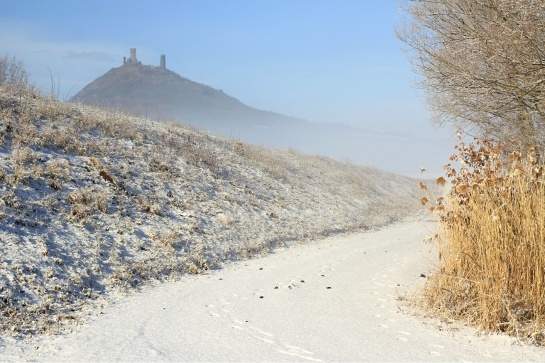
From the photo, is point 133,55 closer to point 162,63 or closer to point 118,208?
point 162,63

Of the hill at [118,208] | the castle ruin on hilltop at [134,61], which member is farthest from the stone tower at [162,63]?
the hill at [118,208]

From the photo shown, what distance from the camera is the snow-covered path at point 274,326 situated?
6.47m

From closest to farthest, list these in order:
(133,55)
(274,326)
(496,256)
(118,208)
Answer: (496,256) → (274,326) → (118,208) → (133,55)

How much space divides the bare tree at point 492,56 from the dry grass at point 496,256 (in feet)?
6.27

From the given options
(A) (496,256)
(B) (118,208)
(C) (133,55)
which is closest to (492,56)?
(A) (496,256)

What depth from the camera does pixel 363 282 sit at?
35.0 ft

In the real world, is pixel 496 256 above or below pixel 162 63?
below

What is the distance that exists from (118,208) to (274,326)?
6.90 meters

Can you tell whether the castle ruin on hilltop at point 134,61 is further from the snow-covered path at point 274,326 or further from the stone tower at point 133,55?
the snow-covered path at point 274,326

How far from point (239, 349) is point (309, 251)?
795 centimetres

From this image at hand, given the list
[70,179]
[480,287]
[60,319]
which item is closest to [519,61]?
[480,287]

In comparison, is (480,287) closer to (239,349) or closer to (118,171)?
(239,349)

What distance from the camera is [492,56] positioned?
9.23 m

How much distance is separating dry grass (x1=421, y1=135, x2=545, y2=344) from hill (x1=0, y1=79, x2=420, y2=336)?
5.67 metres
